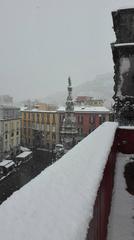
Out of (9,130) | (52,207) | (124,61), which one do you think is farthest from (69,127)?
(52,207)

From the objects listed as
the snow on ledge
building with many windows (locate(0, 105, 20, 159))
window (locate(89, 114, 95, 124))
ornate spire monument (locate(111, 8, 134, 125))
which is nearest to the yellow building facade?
building with many windows (locate(0, 105, 20, 159))

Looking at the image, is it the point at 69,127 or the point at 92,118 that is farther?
the point at 92,118

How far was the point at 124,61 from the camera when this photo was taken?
17.8 metres

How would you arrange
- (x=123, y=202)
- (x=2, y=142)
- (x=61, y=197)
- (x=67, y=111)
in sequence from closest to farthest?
(x=61, y=197) < (x=123, y=202) < (x=67, y=111) < (x=2, y=142)

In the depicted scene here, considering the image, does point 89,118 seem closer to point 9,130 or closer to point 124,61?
point 9,130

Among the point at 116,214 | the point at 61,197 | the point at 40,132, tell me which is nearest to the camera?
the point at 61,197

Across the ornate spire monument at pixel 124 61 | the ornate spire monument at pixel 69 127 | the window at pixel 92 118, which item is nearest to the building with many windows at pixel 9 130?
the window at pixel 92 118

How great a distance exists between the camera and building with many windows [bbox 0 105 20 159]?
191ft

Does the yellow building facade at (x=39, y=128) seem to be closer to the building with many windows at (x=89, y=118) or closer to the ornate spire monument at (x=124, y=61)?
the building with many windows at (x=89, y=118)

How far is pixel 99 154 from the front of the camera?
515 centimetres

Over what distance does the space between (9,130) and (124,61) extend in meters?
45.6

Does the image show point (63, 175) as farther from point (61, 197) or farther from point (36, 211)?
point (36, 211)

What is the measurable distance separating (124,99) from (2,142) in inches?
1656

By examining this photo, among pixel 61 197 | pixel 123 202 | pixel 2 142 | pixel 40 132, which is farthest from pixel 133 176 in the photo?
pixel 40 132
